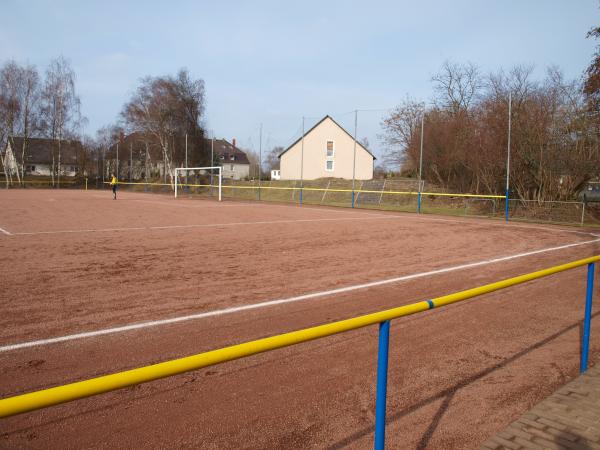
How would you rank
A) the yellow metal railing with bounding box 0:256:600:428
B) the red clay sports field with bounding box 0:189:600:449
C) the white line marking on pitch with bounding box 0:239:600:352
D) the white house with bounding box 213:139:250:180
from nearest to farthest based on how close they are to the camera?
the yellow metal railing with bounding box 0:256:600:428 < the red clay sports field with bounding box 0:189:600:449 < the white line marking on pitch with bounding box 0:239:600:352 < the white house with bounding box 213:139:250:180

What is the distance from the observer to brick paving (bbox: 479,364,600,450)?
312 centimetres

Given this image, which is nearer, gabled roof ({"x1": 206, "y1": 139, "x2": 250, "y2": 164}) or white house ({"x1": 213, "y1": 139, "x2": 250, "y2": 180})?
white house ({"x1": 213, "y1": 139, "x2": 250, "y2": 180})

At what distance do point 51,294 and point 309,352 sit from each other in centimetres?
424

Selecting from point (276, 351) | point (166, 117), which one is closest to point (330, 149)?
point (166, 117)

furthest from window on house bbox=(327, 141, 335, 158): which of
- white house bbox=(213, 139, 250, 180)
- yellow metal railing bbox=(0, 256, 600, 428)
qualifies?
yellow metal railing bbox=(0, 256, 600, 428)

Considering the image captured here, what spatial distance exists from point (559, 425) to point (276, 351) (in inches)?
105

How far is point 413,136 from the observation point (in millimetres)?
40375

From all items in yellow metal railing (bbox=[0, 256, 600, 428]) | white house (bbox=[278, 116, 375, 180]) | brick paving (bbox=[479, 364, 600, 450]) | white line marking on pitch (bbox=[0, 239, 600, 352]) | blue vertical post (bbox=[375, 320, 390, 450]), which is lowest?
brick paving (bbox=[479, 364, 600, 450])

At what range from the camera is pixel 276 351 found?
485cm

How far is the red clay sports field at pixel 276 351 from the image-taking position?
11.0 ft

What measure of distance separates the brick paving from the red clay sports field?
0.48 feet

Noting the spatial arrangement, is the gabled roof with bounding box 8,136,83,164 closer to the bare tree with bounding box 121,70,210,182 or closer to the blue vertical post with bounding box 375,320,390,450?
the bare tree with bounding box 121,70,210,182

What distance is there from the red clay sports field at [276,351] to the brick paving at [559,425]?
5.7 inches

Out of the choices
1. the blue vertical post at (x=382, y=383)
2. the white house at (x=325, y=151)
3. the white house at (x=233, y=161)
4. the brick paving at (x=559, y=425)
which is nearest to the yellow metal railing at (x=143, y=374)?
the blue vertical post at (x=382, y=383)
